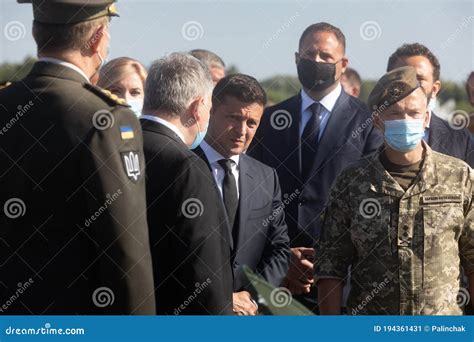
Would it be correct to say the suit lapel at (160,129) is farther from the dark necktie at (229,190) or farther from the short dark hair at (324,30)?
the short dark hair at (324,30)

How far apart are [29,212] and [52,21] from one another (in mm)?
743

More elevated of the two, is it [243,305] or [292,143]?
[292,143]

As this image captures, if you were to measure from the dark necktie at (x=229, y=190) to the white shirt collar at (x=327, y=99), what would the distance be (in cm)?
78

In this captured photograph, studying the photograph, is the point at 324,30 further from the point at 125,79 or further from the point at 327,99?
the point at 125,79

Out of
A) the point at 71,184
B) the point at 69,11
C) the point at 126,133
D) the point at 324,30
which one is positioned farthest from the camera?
the point at 324,30

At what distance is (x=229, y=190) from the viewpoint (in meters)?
5.35

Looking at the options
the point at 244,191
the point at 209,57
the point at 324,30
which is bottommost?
the point at 244,191

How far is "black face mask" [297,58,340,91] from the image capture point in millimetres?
5978

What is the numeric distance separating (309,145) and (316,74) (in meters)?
0.52

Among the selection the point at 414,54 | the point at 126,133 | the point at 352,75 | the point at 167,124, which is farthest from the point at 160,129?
the point at 352,75

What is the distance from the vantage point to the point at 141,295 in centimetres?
361

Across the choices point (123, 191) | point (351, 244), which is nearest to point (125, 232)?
point (123, 191)

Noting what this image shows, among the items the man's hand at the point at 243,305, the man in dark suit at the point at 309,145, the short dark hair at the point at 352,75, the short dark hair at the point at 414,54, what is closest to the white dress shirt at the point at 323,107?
the man in dark suit at the point at 309,145

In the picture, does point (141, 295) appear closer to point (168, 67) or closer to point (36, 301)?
point (36, 301)
